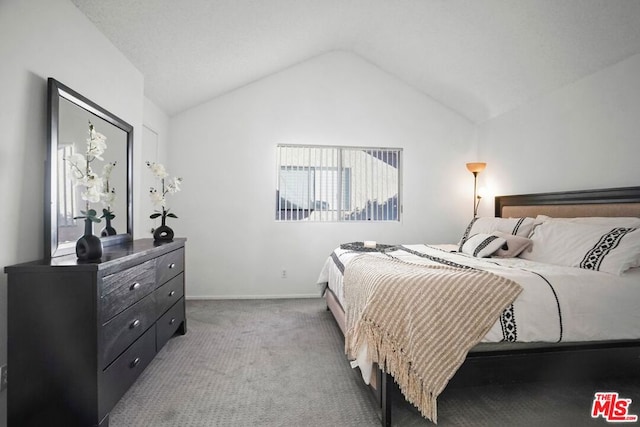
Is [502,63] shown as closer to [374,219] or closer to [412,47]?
[412,47]

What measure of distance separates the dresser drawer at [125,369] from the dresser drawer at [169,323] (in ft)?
0.33

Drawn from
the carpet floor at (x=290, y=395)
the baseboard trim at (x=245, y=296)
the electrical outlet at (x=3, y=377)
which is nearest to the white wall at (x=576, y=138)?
the carpet floor at (x=290, y=395)

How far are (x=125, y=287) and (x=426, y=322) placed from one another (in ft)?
5.29

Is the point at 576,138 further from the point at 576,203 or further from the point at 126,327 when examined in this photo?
the point at 126,327

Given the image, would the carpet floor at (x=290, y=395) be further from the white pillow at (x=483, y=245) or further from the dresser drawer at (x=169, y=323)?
the white pillow at (x=483, y=245)

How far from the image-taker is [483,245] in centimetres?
279

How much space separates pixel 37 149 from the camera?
1706 millimetres

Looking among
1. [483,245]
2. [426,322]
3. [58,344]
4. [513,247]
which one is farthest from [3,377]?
[513,247]

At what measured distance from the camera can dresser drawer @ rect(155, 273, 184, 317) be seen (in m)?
2.30

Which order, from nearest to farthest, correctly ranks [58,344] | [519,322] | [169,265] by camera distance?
[58,344]
[519,322]
[169,265]

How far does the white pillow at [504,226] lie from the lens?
2.94 m

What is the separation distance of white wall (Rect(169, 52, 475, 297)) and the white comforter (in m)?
2.48

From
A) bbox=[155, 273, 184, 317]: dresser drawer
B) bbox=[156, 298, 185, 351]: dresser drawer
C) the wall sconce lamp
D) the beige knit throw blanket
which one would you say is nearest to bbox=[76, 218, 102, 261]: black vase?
bbox=[155, 273, 184, 317]: dresser drawer

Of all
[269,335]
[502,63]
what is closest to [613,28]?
[502,63]
